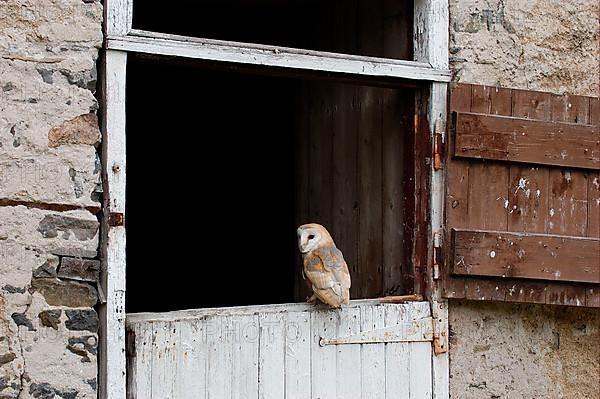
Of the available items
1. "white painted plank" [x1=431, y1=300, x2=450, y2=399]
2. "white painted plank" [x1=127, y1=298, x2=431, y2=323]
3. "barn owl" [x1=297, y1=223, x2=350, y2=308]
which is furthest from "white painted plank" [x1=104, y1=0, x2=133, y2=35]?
"white painted plank" [x1=431, y1=300, x2=450, y2=399]

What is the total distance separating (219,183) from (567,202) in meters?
3.36

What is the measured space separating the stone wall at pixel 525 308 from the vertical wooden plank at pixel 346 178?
2.56 feet

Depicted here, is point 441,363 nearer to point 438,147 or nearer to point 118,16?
point 438,147

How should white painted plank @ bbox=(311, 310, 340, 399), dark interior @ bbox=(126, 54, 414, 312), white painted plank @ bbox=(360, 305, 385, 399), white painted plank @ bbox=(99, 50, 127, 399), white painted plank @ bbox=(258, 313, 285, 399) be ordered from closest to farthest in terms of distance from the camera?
1. white painted plank @ bbox=(99, 50, 127, 399)
2. white painted plank @ bbox=(258, 313, 285, 399)
3. white painted plank @ bbox=(311, 310, 340, 399)
4. white painted plank @ bbox=(360, 305, 385, 399)
5. dark interior @ bbox=(126, 54, 414, 312)

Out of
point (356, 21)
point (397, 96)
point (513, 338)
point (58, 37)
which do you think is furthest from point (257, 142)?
point (58, 37)

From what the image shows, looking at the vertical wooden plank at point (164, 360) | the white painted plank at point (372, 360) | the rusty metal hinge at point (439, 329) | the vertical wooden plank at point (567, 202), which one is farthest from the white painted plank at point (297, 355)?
the vertical wooden plank at point (567, 202)

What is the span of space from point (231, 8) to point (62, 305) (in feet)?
9.70

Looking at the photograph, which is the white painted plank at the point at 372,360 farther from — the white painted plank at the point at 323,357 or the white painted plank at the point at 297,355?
the white painted plank at the point at 297,355

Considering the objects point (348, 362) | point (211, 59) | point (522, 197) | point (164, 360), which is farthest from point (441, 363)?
point (211, 59)

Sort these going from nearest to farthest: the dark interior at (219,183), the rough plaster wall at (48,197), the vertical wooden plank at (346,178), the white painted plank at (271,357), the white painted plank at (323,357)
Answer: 1. the rough plaster wall at (48,197)
2. the white painted plank at (271,357)
3. the white painted plank at (323,357)
4. the vertical wooden plank at (346,178)
5. the dark interior at (219,183)

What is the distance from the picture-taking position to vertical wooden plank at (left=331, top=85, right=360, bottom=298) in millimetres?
4918

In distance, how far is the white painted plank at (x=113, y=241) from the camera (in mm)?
3471

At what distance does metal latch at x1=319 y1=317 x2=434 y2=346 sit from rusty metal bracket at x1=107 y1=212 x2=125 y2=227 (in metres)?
0.98

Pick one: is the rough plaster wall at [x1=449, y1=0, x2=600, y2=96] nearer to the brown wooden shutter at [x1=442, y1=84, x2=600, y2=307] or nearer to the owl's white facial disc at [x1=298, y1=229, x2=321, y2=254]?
the brown wooden shutter at [x1=442, y1=84, x2=600, y2=307]
